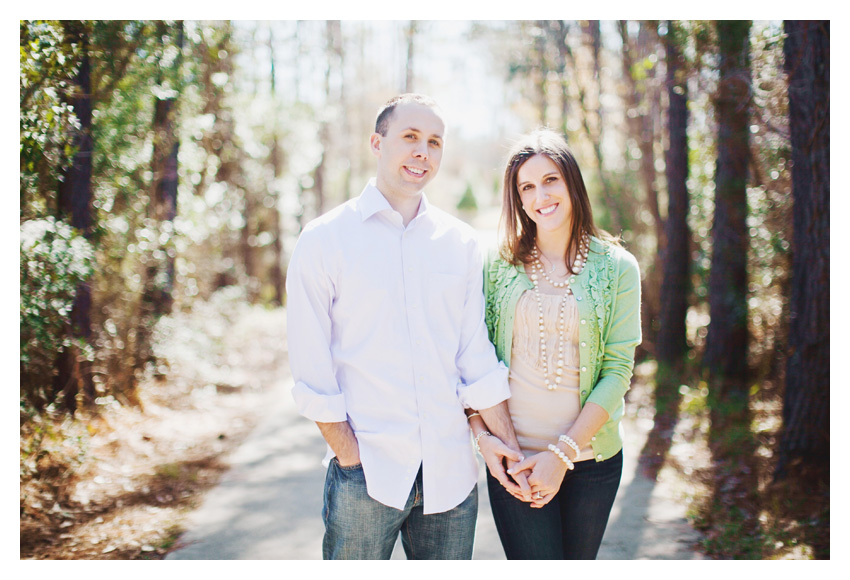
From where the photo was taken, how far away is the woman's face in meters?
2.26

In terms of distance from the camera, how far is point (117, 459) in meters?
4.62

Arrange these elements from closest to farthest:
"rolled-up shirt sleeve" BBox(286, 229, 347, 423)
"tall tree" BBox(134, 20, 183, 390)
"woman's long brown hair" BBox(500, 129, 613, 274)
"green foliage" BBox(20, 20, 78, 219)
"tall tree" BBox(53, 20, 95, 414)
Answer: "rolled-up shirt sleeve" BBox(286, 229, 347, 423)
"woman's long brown hair" BBox(500, 129, 613, 274)
"green foliage" BBox(20, 20, 78, 219)
"tall tree" BBox(53, 20, 95, 414)
"tall tree" BBox(134, 20, 183, 390)

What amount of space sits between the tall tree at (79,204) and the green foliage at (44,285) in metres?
0.32

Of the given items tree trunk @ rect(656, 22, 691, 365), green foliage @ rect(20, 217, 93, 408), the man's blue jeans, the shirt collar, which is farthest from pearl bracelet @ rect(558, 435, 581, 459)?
tree trunk @ rect(656, 22, 691, 365)

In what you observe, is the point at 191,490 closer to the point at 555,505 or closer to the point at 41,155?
the point at 41,155

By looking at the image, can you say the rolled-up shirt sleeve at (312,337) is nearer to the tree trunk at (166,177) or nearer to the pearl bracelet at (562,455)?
the pearl bracelet at (562,455)

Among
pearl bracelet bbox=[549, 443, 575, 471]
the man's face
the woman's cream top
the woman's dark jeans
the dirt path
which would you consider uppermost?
the man's face

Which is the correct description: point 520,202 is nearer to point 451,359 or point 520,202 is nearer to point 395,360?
point 451,359

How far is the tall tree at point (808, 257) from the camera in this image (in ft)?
12.7

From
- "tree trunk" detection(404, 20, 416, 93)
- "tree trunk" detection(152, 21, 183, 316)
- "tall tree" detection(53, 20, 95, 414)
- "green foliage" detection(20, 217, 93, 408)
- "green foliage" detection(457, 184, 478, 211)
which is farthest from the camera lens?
"green foliage" detection(457, 184, 478, 211)

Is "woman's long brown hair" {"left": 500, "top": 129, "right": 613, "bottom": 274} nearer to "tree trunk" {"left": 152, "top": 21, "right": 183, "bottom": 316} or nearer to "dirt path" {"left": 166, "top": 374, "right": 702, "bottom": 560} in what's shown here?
"dirt path" {"left": 166, "top": 374, "right": 702, "bottom": 560}

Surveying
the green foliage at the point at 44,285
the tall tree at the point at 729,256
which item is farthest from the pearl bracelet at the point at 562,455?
the tall tree at the point at 729,256

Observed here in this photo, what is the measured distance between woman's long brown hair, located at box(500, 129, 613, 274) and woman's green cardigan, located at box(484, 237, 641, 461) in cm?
10
